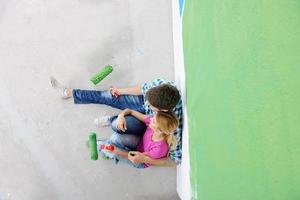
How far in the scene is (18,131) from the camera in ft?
7.98

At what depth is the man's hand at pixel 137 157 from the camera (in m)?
1.98

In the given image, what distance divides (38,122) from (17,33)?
60 cm

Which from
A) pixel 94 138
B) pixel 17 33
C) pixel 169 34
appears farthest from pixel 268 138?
pixel 17 33

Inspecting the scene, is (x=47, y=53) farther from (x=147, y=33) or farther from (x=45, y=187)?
(x=45, y=187)

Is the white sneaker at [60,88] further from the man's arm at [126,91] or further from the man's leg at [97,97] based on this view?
the man's arm at [126,91]

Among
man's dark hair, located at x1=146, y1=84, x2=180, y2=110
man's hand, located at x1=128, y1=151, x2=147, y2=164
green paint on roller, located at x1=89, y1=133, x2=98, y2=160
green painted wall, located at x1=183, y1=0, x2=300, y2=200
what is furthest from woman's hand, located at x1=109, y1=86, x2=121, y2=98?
green painted wall, located at x1=183, y1=0, x2=300, y2=200

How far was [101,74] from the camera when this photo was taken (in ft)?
7.93

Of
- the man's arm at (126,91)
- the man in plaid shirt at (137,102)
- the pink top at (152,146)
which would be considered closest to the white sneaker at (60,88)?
the man in plaid shirt at (137,102)

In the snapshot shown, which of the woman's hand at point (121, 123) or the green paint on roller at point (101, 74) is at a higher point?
the green paint on roller at point (101, 74)

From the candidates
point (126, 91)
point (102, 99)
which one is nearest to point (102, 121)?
point (102, 99)

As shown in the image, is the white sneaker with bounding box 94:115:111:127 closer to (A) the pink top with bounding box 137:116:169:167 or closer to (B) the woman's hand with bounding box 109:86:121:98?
(B) the woman's hand with bounding box 109:86:121:98

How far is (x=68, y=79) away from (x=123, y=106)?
0.43 metres

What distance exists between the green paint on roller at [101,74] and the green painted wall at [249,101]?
107 centimetres

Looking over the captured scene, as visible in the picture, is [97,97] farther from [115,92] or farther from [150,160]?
[150,160]
